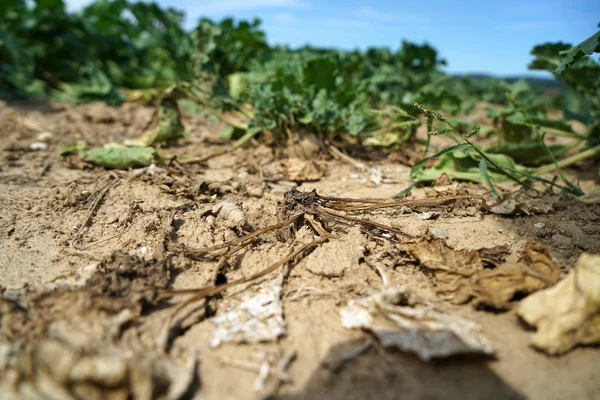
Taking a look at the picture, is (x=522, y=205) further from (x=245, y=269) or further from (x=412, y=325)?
(x=245, y=269)

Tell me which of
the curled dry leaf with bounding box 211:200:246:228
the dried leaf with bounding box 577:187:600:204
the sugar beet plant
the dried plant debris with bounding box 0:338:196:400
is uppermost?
the sugar beet plant

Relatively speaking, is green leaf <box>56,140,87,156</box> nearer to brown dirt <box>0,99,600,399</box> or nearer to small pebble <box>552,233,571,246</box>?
brown dirt <box>0,99,600,399</box>

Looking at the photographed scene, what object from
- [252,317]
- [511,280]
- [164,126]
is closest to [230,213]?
[252,317]

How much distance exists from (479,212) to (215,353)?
173 cm

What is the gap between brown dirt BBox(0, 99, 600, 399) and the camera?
53.8 inches

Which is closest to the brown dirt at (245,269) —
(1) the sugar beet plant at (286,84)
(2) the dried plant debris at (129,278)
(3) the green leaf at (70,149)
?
(2) the dried plant debris at (129,278)

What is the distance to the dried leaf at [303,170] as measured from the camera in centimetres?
307

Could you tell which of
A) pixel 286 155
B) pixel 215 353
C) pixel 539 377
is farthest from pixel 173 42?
pixel 539 377

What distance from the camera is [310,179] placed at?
3064 millimetres

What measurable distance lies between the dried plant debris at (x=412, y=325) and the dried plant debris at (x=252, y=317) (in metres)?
0.28

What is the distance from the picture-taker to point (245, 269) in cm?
193

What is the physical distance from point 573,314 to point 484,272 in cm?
37

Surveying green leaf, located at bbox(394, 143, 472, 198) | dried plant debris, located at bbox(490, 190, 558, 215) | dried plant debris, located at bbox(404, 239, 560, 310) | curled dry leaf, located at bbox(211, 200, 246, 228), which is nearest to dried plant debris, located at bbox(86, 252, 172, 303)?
curled dry leaf, located at bbox(211, 200, 246, 228)

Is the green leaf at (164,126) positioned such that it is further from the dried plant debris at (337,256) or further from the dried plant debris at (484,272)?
the dried plant debris at (484,272)
